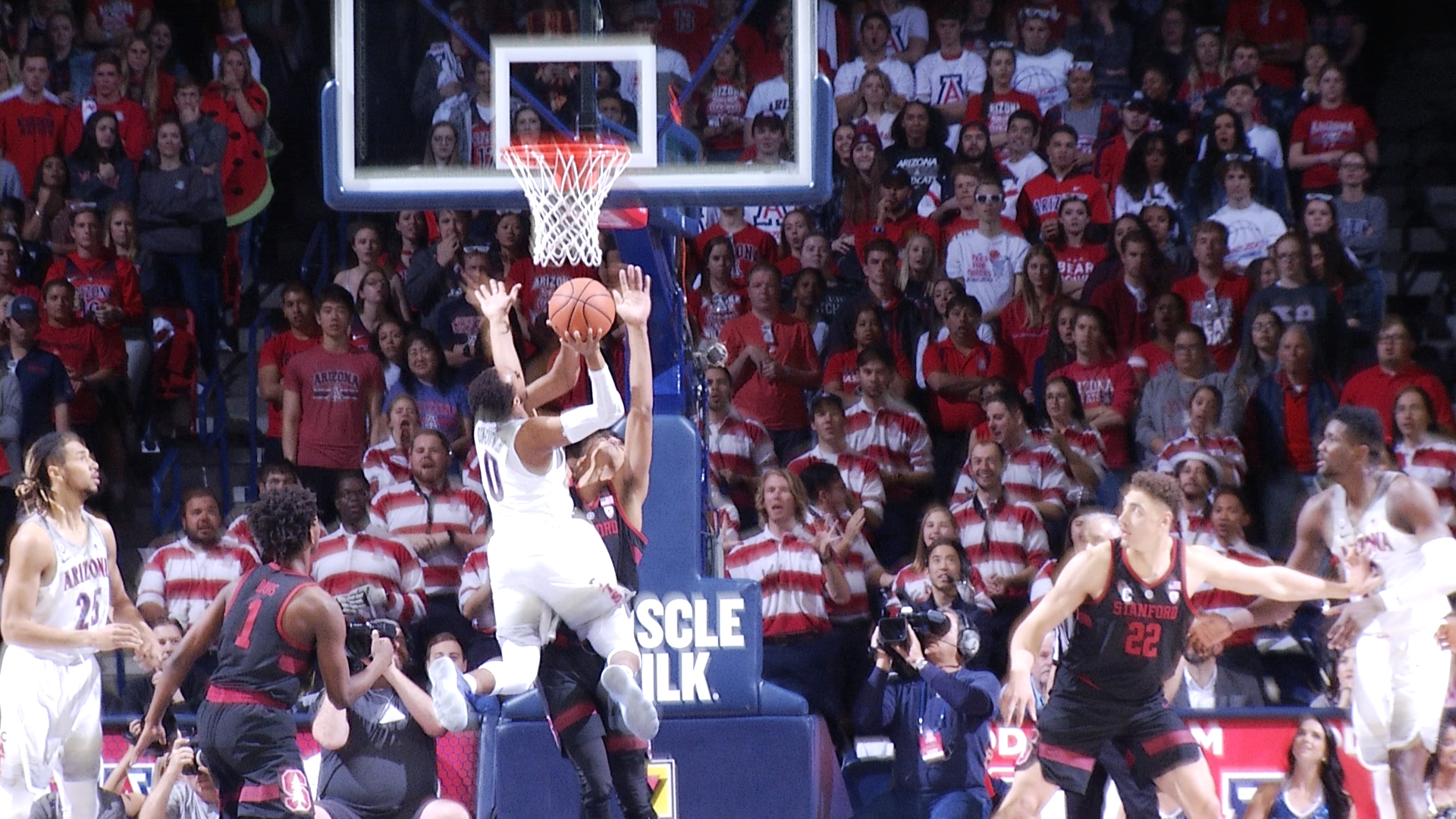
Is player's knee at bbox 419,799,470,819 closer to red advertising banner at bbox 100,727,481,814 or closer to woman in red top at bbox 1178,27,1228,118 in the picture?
red advertising banner at bbox 100,727,481,814

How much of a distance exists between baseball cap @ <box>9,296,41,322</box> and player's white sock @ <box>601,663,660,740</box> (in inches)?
222

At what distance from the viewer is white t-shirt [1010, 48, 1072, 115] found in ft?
44.3

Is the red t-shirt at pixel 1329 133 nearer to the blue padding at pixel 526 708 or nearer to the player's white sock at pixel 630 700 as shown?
the blue padding at pixel 526 708

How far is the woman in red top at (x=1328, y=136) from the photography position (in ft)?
41.9

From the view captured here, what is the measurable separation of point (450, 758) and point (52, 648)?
1970 millimetres

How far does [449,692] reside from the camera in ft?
25.5

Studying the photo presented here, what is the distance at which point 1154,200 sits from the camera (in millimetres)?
12555

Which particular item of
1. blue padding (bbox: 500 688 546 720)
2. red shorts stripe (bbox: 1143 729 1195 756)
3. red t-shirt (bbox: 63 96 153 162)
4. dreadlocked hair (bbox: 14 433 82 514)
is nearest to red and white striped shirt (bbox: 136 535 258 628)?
dreadlocked hair (bbox: 14 433 82 514)

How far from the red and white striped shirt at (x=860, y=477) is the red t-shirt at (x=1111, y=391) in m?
1.17

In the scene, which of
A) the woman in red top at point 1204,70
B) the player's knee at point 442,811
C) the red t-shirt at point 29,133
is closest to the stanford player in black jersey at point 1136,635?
the player's knee at point 442,811

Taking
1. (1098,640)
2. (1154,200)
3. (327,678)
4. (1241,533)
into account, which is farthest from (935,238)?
(327,678)

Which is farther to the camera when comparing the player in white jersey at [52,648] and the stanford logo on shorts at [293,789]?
the player in white jersey at [52,648]

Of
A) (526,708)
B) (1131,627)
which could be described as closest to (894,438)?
(526,708)

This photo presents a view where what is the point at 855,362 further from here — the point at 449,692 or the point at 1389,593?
the point at 449,692
